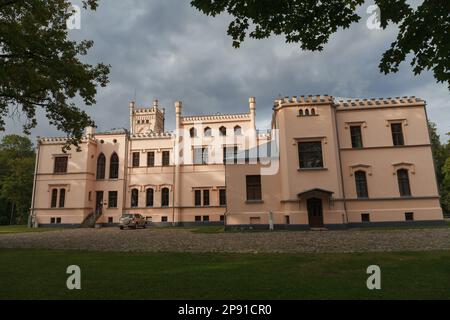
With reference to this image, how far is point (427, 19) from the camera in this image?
19.5ft

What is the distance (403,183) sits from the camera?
23422mm

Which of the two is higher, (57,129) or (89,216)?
(57,129)

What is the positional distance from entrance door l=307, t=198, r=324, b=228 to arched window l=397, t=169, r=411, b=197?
6811mm

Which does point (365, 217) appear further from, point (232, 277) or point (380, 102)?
point (232, 277)

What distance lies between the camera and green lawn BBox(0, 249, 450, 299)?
546cm

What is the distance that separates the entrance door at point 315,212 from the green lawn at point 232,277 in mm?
12709

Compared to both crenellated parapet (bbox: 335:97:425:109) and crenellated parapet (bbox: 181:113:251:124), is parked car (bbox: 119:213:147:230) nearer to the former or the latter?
crenellated parapet (bbox: 181:113:251:124)

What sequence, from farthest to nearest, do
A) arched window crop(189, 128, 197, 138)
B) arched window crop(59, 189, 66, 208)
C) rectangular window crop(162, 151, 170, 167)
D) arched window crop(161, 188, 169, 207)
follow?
arched window crop(189, 128, 197, 138)
rectangular window crop(162, 151, 170, 167)
arched window crop(161, 188, 169, 207)
arched window crop(59, 189, 66, 208)

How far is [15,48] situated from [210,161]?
24582mm

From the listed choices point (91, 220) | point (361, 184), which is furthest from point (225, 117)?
point (91, 220)

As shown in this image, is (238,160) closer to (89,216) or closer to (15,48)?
(15,48)

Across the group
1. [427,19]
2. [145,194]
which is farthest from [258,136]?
[427,19]

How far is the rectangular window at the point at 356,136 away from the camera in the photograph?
2452cm

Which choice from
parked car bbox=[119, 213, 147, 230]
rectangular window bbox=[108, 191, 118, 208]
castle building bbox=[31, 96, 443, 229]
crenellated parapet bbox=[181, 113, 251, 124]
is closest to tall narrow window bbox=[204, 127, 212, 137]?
crenellated parapet bbox=[181, 113, 251, 124]
